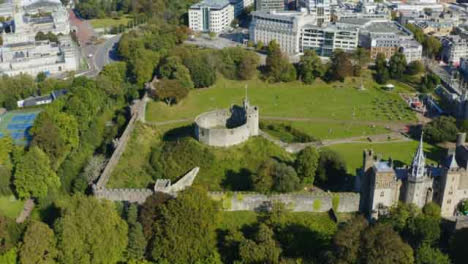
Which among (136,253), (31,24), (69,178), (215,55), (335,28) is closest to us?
(136,253)

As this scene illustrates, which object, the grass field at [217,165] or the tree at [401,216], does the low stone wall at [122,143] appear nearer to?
the grass field at [217,165]

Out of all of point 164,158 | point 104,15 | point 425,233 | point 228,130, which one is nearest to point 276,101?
point 228,130

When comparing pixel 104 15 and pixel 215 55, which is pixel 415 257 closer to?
pixel 215 55

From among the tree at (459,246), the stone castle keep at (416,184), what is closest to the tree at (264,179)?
the stone castle keep at (416,184)

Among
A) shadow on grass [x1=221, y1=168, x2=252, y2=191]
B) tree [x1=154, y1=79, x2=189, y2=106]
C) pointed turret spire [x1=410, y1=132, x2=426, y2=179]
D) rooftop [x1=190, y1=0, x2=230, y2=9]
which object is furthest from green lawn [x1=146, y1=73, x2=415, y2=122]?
rooftop [x1=190, y1=0, x2=230, y2=9]

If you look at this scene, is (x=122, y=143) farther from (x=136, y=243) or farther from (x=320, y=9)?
(x=320, y=9)

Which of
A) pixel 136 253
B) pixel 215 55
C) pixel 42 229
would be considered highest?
pixel 215 55
